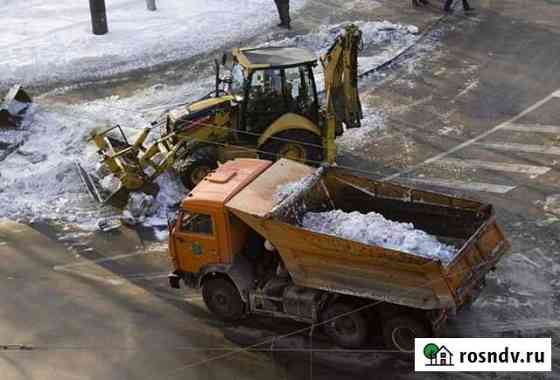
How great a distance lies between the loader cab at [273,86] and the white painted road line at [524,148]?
4.46m

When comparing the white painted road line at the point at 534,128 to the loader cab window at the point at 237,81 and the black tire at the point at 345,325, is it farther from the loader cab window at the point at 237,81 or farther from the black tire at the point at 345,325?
the black tire at the point at 345,325

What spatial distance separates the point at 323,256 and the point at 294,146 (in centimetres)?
523

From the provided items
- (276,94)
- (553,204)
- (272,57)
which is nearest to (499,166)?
(553,204)

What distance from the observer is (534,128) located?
17.6 m

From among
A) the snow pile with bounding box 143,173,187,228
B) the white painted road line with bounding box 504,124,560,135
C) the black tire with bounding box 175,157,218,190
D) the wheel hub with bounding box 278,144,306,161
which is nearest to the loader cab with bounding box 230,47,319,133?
the wheel hub with bounding box 278,144,306,161

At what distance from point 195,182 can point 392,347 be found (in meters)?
6.17

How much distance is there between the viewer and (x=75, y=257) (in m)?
13.7

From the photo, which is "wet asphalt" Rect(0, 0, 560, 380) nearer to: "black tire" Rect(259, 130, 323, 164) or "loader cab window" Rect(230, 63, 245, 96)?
"black tire" Rect(259, 130, 323, 164)

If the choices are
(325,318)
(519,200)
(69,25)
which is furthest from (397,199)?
(69,25)

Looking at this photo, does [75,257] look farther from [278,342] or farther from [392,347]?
[392,347]

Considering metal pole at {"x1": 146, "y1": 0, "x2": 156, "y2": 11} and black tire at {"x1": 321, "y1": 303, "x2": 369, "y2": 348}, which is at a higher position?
metal pole at {"x1": 146, "y1": 0, "x2": 156, "y2": 11}

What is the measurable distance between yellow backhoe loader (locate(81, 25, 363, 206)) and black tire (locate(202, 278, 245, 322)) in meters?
3.89

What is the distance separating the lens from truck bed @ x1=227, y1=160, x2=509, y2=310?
9727 mm

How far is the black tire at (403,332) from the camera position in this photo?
10062 millimetres
